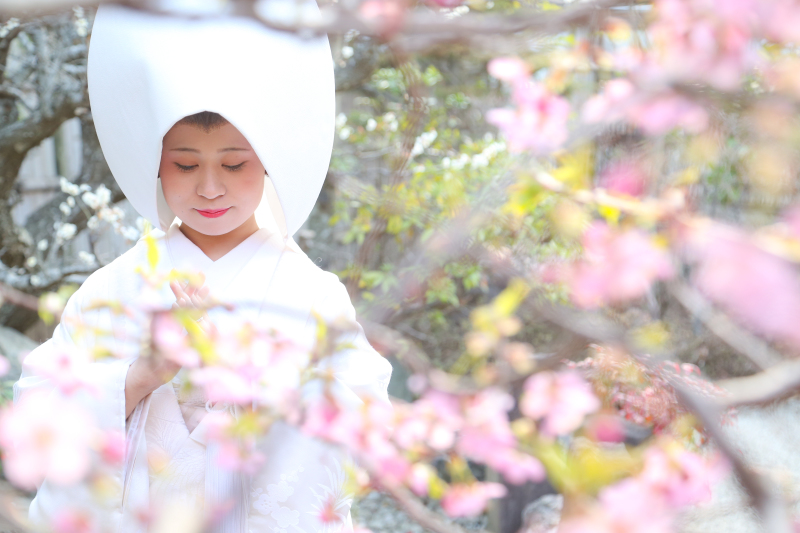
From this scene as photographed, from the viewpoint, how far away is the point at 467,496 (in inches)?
87.9

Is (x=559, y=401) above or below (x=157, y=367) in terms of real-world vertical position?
below

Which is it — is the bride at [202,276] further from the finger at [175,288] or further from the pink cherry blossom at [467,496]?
the pink cherry blossom at [467,496]

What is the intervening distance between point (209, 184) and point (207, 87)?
7.5 inches

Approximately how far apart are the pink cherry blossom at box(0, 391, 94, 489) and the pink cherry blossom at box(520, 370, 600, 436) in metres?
1.38

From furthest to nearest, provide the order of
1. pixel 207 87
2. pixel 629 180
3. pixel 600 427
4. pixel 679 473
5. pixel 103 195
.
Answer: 1. pixel 103 195
2. pixel 600 427
3. pixel 629 180
4. pixel 679 473
5. pixel 207 87

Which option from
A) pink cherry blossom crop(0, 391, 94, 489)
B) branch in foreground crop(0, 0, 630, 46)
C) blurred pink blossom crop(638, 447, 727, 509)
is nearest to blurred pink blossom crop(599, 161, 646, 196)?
blurred pink blossom crop(638, 447, 727, 509)

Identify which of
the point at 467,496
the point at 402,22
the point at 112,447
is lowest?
the point at 467,496

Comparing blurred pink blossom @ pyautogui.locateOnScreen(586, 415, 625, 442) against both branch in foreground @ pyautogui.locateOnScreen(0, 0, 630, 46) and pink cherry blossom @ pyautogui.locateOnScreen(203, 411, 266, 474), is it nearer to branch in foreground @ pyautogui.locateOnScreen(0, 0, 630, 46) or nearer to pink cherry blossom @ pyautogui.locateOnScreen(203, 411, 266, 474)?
pink cherry blossom @ pyautogui.locateOnScreen(203, 411, 266, 474)

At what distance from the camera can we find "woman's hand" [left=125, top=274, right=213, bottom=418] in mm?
949

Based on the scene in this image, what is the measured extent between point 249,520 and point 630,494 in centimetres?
67

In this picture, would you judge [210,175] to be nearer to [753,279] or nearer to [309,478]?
[309,478]

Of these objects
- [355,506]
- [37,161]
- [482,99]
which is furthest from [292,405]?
[37,161]

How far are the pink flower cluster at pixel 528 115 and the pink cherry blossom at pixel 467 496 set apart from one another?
134 cm

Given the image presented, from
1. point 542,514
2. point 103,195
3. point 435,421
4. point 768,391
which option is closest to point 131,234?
point 103,195
